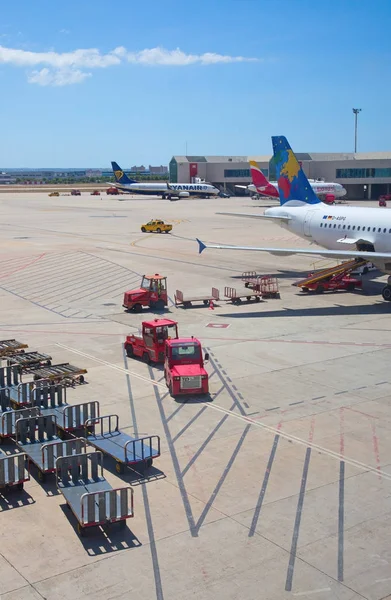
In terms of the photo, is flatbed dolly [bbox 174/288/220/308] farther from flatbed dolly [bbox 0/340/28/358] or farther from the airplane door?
the airplane door

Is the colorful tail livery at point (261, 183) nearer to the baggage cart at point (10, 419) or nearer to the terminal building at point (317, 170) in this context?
the terminal building at point (317, 170)

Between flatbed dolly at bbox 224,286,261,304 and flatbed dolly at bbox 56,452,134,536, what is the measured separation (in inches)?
975

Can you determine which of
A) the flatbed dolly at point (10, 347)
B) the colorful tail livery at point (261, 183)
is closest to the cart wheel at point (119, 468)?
the flatbed dolly at point (10, 347)

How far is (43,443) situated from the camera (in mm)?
20312

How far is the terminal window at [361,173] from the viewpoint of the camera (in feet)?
480

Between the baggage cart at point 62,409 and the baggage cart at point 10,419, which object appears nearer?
the baggage cart at point 10,419

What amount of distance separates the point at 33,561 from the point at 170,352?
42.0ft

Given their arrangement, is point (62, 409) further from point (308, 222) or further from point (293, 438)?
point (308, 222)

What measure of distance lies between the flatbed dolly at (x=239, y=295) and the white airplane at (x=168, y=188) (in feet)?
393

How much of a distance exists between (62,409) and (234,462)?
6248 millimetres

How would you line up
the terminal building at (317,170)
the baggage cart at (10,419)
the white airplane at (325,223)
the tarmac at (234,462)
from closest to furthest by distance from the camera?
the tarmac at (234,462) → the baggage cart at (10,419) → the white airplane at (325,223) → the terminal building at (317,170)

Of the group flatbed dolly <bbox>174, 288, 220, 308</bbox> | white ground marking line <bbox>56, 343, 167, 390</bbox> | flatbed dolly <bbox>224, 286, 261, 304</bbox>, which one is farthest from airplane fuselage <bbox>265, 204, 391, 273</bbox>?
white ground marking line <bbox>56, 343, 167, 390</bbox>

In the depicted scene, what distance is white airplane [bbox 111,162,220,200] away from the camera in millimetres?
163500

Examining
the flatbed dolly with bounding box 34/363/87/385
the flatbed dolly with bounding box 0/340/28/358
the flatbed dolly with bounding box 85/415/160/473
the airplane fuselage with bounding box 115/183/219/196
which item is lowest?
the flatbed dolly with bounding box 85/415/160/473
